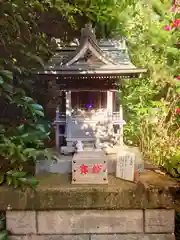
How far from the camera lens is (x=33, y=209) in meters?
2.31

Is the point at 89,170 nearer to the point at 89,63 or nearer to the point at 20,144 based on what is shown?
the point at 20,144

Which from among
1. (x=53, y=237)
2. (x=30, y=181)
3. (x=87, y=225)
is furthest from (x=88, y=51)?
(x=53, y=237)

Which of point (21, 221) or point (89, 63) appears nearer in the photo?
point (21, 221)

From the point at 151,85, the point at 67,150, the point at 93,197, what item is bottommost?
the point at 93,197

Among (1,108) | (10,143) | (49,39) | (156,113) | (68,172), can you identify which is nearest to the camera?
(10,143)

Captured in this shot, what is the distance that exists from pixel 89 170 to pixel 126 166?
0.98 feet

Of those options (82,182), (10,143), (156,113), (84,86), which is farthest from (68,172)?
(156,113)

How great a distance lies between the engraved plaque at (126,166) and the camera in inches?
92.6

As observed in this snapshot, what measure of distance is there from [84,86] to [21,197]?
1047 mm

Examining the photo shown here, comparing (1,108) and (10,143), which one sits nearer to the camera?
(10,143)

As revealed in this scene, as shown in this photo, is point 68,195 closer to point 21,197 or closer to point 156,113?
point 21,197

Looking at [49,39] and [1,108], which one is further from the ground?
[49,39]

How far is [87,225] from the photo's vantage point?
236 centimetres

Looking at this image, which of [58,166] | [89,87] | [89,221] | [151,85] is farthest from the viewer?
[151,85]
